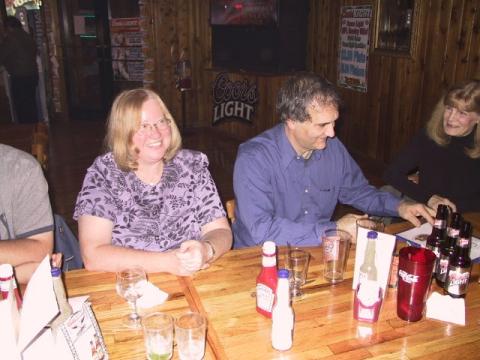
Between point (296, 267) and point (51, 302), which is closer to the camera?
point (51, 302)

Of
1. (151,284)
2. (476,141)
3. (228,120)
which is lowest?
(228,120)

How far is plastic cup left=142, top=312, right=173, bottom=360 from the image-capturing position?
1.17m

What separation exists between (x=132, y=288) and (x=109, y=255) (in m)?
0.32

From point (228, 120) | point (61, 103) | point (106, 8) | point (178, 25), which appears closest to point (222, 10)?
point (178, 25)

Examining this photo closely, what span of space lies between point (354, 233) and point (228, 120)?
18.6 ft

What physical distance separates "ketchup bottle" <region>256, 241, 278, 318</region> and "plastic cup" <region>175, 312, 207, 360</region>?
0.73 ft

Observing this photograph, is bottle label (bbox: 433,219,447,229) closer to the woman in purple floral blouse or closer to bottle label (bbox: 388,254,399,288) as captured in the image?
bottle label (bbox: 388,254,399,288)

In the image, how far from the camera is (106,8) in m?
7.86

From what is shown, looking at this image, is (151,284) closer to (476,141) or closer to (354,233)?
(354,233)

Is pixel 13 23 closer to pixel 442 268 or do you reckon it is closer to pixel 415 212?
pixel 415 212

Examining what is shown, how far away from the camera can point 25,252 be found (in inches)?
64.2

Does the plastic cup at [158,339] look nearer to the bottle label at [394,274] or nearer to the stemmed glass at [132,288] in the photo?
the stemmed glass at [132,288]

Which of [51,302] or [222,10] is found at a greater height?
[222,10]

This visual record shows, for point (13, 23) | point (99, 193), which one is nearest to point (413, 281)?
point (99, 193)
